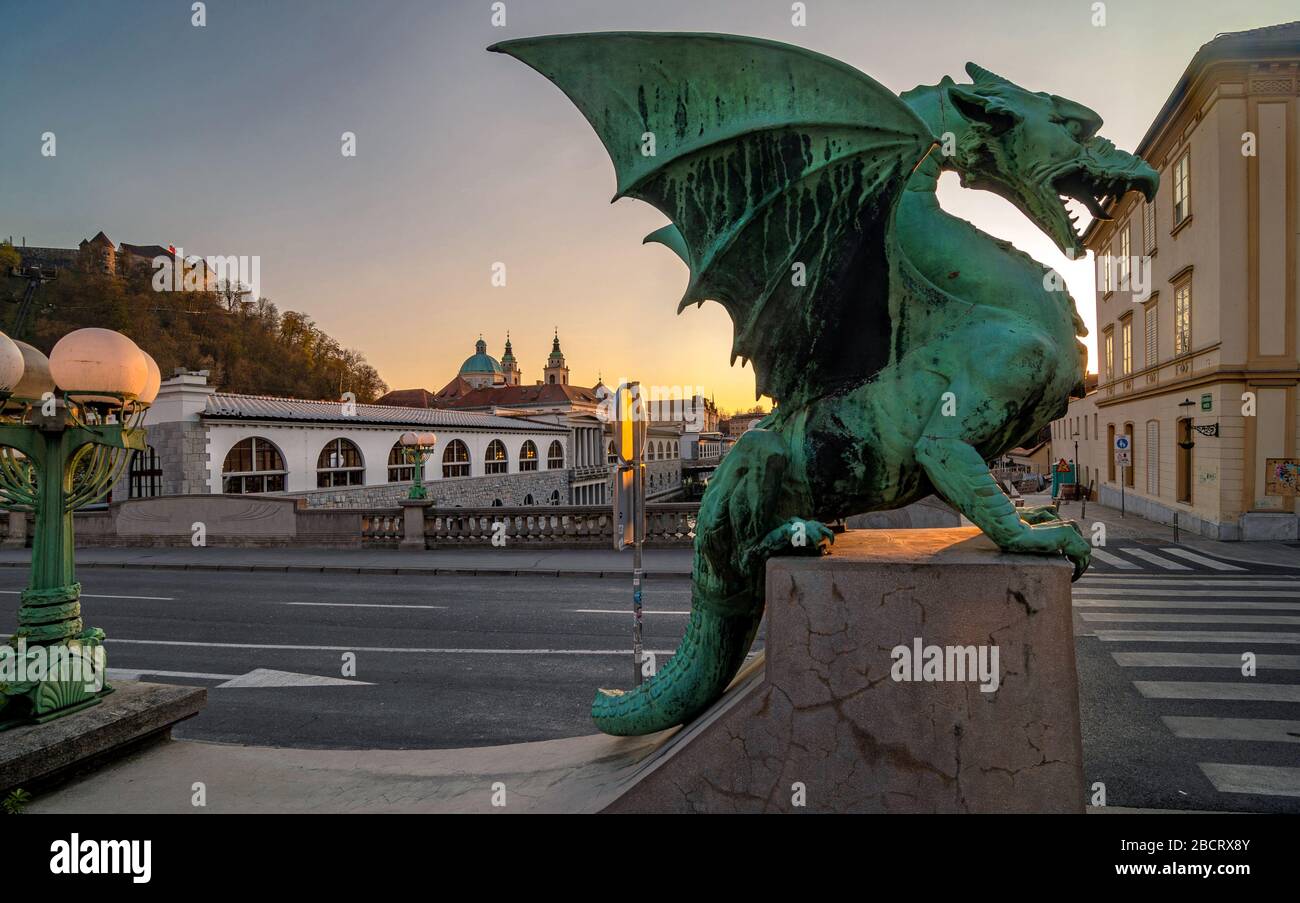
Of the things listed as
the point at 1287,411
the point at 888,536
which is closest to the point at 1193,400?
the point at 1287,411

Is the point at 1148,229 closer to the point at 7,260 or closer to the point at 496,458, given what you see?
the point at 496,458

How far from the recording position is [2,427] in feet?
12.6

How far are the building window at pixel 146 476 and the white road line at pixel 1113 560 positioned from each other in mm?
27524

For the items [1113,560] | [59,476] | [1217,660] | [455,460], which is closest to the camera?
[59,476]

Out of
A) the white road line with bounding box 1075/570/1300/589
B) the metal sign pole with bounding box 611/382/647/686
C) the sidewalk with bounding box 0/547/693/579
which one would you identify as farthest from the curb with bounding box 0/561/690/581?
the white road line with bounding box 1075/570/1300/589

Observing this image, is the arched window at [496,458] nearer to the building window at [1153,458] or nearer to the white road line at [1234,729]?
the building window at [1153,458]

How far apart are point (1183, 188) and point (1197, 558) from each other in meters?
11.9

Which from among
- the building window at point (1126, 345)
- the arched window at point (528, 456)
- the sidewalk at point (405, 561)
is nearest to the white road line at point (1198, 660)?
the sidewalk at point (405, 561)

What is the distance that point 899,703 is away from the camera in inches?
96.6

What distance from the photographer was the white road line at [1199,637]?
808 centimetres

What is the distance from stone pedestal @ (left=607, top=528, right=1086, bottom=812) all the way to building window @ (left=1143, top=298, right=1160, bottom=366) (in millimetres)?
25536

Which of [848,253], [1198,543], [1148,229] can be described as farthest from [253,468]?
[1148,229]

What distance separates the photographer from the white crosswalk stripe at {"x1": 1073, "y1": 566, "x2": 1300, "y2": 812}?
15.9 feet
